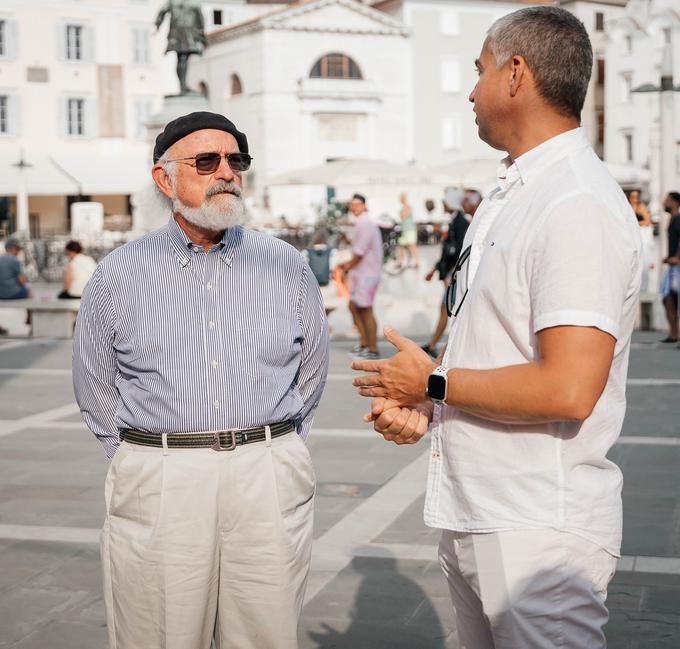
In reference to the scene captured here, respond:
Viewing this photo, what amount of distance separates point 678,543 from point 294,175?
3290 centimetres

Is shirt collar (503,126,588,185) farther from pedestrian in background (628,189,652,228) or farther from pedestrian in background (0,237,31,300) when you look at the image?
pedestrian in background (0,237,31,300)

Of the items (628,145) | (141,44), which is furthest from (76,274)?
(628,145)

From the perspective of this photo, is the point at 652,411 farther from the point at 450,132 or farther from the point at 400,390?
the point at 450,132

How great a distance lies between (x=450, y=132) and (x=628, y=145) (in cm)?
887

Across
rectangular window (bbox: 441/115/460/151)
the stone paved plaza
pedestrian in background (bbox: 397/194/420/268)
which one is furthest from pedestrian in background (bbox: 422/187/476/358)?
rectangular window (bbox: 441/115/460/151)

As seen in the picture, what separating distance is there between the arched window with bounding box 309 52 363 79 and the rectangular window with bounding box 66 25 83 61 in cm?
1138

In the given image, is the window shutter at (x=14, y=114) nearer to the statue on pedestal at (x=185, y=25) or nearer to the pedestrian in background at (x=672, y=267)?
the statue on pedestal at (x=185, y=25)

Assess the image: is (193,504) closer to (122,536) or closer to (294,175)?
(122,536)

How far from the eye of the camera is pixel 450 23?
203 feet

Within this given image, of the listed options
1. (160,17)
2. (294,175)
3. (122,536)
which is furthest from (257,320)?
(294,175)

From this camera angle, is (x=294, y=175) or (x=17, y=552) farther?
(x=294, y=175)

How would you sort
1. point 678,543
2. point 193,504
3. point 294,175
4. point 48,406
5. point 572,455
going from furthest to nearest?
point 294,175
point 48,406
point 678,543
point 193,504
point 572,455

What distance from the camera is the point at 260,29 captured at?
56250 mm

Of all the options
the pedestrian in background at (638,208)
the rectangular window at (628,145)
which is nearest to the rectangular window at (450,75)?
the rectangular window at (628,145)
